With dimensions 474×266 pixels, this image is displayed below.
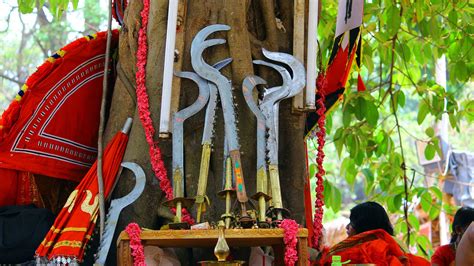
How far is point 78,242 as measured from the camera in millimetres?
3641

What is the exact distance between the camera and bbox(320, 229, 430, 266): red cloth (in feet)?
12.9

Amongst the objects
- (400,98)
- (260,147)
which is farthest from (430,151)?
(260,147)

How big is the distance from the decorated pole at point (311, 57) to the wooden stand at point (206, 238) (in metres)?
0.85

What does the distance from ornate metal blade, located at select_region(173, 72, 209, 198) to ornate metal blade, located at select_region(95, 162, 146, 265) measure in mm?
329

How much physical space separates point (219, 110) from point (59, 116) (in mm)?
1014

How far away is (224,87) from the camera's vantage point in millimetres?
3543

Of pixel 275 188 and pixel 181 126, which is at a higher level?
pixel 181 126

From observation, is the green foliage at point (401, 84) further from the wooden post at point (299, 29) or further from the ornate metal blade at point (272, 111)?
the ornate metal blade at point (272, 111)

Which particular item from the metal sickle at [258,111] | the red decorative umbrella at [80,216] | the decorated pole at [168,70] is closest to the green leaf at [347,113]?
the metal sickle at [258,111]

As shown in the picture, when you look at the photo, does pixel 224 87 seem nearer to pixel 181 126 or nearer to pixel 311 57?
pixel 181 126

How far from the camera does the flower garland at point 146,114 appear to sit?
3.57m

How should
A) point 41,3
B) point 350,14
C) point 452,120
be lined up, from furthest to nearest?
point 452,120 → point 41,3 → point 350,14

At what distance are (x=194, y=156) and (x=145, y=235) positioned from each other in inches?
29.1

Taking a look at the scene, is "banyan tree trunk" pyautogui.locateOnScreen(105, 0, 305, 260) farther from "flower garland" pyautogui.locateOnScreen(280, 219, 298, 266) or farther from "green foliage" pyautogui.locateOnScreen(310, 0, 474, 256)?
"green foliage" pyautogui.locateOnScreen(310, 0, 474, 256)
